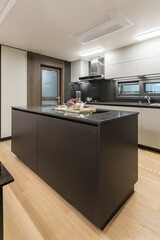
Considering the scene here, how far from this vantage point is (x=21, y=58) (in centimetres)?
373

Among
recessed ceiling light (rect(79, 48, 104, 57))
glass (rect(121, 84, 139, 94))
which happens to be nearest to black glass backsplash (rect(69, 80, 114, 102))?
glass (rect(121, 84, 139, 94))

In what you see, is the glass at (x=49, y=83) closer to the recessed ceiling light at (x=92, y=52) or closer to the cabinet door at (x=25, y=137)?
the recessed ceiling light at (x=92, y=52)

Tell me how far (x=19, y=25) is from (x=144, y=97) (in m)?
2.98

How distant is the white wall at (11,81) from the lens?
346 cm

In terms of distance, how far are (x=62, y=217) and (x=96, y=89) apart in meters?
3.91

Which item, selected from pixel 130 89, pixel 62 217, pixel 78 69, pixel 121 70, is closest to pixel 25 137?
pixel 62 217

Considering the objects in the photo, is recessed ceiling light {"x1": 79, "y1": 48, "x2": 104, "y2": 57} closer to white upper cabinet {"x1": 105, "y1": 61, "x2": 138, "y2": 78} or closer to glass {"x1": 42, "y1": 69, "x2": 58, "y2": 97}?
white upper cabinet {"x1": 105, "y1": 61, "x2": 138, "y2": 78}

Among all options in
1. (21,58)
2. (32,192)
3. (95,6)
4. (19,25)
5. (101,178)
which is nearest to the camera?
(101,178)

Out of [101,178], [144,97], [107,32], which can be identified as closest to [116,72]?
[144,97]

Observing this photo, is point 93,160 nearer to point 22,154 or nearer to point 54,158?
point 54,158

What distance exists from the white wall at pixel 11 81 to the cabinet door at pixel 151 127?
3.07 metres

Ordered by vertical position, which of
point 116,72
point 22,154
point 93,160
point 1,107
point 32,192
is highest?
point 116,72

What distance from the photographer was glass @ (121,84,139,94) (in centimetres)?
363

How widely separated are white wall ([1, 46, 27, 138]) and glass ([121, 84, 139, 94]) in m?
2.70
